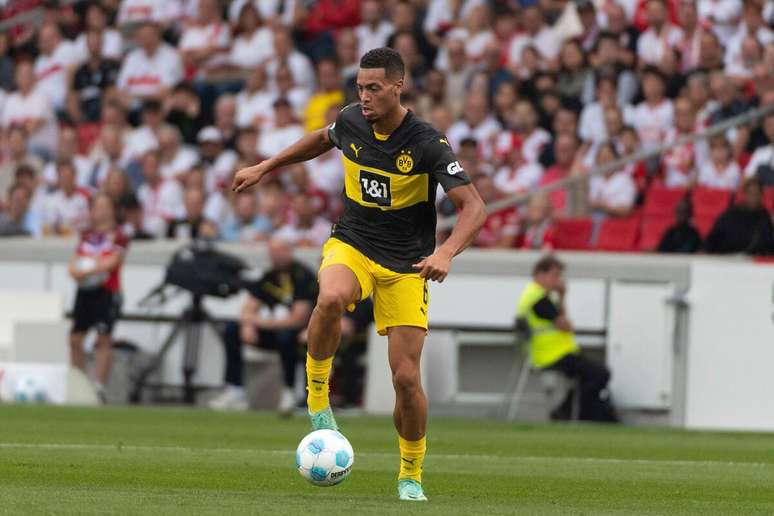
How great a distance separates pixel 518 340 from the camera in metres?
18.0

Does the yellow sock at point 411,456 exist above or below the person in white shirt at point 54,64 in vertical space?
below

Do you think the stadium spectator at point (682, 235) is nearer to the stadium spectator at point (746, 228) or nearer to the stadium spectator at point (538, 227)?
the stadium spectator at point (746, 228)

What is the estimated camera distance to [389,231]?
8.71 metres

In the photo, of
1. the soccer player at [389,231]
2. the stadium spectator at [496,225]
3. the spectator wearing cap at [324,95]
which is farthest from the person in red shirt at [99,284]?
the soccer player at [389,231]

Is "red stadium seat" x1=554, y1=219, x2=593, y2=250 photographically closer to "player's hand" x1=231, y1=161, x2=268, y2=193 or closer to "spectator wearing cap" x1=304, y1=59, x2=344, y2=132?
"spectator wearing cap" x1=304, y1=59, x2=344, y2=132

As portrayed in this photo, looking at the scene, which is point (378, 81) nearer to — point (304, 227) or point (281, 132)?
point (304, 227)

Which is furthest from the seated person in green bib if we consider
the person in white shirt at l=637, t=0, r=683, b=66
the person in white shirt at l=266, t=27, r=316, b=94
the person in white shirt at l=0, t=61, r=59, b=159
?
the person in white shirt at l=0, t=61, r=59, b=159

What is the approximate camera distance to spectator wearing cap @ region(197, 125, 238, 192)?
21391 millimetres

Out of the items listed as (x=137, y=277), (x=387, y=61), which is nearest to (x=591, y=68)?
(x=137, y=277)

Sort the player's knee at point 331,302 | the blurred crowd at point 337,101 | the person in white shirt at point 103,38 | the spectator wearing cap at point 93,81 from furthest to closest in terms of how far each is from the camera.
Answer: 1. the person in white shirt at point 103,38
2. the spectator wearing cap at point 93,81
3. the blurred crowd at point 337,101
4. the player's knee at point 331,302

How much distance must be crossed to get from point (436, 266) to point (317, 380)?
A: 3.49 feet

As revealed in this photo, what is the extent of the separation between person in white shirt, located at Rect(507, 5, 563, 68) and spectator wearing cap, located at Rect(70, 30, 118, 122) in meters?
6.16

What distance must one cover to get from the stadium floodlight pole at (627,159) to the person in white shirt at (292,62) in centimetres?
425

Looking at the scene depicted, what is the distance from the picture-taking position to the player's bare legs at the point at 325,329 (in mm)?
8281
